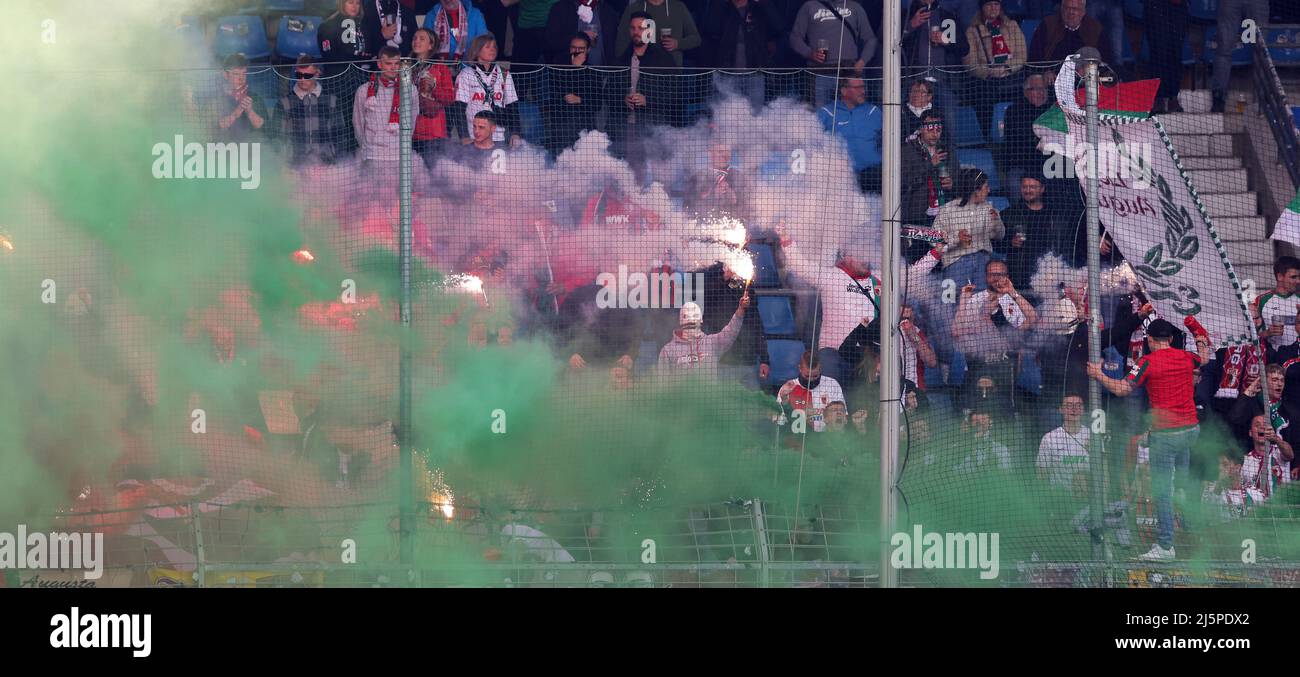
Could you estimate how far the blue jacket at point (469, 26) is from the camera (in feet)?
35.4

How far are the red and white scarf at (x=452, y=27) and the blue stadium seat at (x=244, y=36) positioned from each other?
4.88 feet

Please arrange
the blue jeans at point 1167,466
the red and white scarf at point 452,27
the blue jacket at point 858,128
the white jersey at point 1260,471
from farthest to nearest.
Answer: the red and white scarf at point 452,27 < the blue jacket at point 858,128 < the white jersey at point 1260,471 < the blue jeans at point 1167,466

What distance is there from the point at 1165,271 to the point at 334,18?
6.01 meters

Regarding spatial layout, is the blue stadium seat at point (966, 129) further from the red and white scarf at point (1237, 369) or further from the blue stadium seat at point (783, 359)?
the red and white scarf at point (1237, 369)

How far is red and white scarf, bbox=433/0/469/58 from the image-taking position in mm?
10781

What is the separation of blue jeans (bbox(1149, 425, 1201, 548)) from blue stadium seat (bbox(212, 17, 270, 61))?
6938 millimetres

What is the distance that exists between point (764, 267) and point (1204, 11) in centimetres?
422

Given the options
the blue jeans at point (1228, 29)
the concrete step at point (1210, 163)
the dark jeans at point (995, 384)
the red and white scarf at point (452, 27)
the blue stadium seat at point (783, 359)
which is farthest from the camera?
the blue jeans at point (1228, 29)

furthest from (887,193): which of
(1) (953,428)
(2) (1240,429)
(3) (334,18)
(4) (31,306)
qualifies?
(4) (31,306)

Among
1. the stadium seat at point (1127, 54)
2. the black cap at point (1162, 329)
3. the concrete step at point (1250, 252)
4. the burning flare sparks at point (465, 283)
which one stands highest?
the stadium seat at point (1127, 54)

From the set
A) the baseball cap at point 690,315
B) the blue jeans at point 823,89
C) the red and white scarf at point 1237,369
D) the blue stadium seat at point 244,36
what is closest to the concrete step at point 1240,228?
the red and white scarf at point 1237,369

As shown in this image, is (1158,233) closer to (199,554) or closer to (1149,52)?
(1149,52)

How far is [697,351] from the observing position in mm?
9594

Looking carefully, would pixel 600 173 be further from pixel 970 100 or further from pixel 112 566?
pixel 112 566
